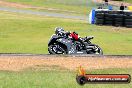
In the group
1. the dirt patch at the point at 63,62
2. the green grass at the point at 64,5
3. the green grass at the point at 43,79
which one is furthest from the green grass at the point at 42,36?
the green grass at the point at 64,5

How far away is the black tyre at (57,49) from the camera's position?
17.4 metres

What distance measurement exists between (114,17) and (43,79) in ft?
77.3

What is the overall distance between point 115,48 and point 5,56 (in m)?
8.59

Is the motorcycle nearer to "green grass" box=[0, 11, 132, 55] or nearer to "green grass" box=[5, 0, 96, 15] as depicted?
"green grass" box=[0, 11, 132, 55]

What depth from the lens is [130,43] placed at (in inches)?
973

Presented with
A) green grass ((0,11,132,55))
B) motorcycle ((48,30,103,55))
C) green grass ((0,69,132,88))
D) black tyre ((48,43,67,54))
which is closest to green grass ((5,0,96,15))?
green grass ((0,11,132,55))

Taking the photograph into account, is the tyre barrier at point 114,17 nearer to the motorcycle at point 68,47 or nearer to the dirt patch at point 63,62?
the motorcycle at point 68,47

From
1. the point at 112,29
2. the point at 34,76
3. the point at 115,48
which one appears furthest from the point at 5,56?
the point at 112,29

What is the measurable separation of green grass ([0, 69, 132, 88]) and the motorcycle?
14.6ft

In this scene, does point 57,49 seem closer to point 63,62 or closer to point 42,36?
point 63,62

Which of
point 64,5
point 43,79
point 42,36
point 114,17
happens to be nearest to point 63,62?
point 43,79

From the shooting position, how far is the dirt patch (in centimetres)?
1366

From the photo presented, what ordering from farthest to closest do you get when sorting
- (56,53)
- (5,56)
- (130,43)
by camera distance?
(130,43)
(56,53)
(5,56)

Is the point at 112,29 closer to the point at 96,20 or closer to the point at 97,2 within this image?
the point at 96,20
